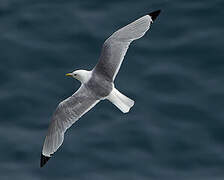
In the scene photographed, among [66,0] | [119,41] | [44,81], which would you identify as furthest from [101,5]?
[119,41]

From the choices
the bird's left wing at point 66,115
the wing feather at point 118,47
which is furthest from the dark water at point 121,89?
the wing feather at point 118,47

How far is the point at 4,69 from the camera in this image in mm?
19734

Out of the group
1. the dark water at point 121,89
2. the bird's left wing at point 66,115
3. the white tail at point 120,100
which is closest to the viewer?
the white tail at point 120,100

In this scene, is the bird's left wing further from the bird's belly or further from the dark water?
the dark water

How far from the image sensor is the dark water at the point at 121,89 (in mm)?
18250

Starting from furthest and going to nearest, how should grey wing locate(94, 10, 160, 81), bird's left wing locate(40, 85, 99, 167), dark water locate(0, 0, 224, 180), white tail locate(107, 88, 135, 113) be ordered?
dark water locate(0, 0, 224, 180), grey wing locate(94, 10, 160, 81), bird's left wing locate(40, 85, 99, 167), white tail locate(107, 88, 135, 113)

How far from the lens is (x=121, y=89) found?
1912 cm

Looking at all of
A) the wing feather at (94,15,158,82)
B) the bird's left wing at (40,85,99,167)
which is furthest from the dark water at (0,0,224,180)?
the wing feather at (94,15,158,82)

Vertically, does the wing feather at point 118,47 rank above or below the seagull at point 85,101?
above

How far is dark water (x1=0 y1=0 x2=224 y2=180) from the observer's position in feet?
59.9

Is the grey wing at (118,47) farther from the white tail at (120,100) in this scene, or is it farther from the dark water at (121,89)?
the dark water at (121,89)

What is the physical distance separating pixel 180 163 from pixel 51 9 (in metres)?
4.99

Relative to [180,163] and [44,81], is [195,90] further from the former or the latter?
[44,81]

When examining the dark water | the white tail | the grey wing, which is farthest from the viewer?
the dark water
